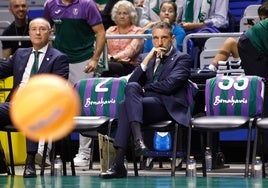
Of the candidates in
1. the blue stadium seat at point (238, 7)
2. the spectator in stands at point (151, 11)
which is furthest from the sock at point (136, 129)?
the blue stadium seat at point (238, 7)

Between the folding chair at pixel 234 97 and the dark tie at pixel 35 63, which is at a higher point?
the dark tie at pixel 35 63

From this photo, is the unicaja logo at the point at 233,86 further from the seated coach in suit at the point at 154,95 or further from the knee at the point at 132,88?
the knee at the point at 132,88

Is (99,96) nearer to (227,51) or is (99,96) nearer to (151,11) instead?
(227,51)

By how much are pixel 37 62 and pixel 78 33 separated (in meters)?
1.10

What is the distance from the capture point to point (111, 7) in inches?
587

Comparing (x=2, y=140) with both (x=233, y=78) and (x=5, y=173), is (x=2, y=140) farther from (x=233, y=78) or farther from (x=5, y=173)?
(x=233, y=78)

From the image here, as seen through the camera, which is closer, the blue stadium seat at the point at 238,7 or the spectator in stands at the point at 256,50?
the spectator in stands at the point at 256,50

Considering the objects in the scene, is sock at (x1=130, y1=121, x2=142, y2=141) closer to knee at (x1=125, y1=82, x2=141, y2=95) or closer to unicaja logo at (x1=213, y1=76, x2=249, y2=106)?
knee at (x1=125, y1=82, x2=141, y2=95)

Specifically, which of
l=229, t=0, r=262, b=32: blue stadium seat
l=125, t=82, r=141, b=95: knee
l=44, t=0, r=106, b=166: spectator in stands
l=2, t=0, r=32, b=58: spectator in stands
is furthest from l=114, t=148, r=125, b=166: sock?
l=229, t=0, r=262, b=32: blue stadium seat

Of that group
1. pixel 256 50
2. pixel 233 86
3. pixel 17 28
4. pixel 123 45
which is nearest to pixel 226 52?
pixel 256 50

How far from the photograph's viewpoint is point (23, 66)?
11.5m

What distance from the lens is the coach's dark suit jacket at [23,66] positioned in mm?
11227

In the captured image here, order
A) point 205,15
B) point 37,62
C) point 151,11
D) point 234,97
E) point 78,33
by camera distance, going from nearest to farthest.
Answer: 1. point 234,97
2. point 37,62
3. point 78,33
4. point 205,15
5. point 151,11

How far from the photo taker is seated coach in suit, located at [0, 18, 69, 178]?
11.3 m
